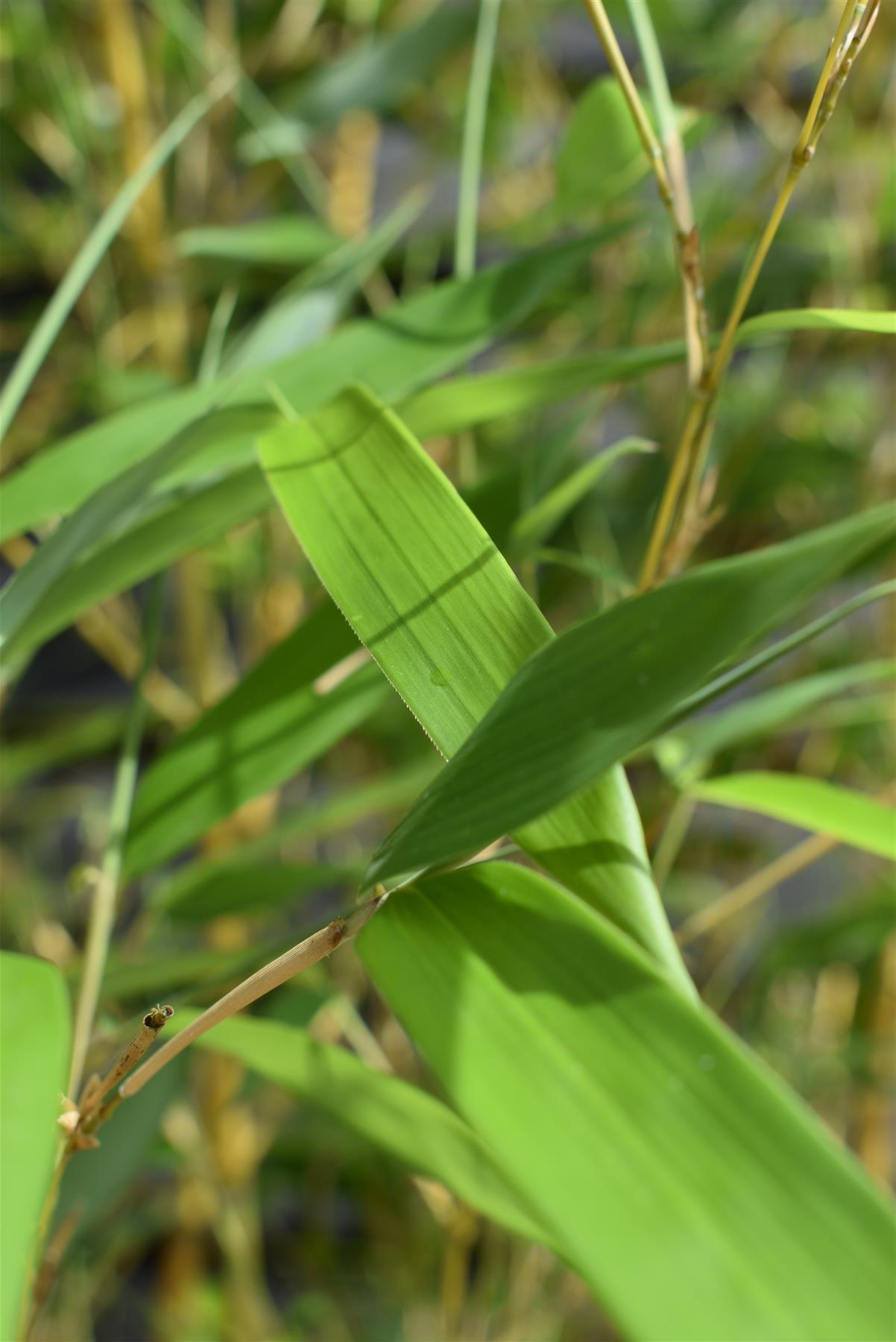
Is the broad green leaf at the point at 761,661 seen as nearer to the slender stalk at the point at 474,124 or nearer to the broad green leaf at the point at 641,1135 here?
the broad green leaf at the point at 641,1135

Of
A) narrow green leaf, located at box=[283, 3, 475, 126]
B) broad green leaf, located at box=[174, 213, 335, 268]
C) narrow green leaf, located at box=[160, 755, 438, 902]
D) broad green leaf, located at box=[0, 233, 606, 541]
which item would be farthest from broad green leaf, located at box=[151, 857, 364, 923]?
narrow green leaf, located at box=[283, 3, 475, 126]

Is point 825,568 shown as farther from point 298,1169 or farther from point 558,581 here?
point 298,1169

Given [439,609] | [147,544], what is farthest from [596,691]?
[147,544]

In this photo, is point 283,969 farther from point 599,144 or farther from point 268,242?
point 268,242

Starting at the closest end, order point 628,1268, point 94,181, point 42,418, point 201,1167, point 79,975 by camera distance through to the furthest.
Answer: point 628,1268
point 79,975
point 201,1167
point 94,181
point 42,418

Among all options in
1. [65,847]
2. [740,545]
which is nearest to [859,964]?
[740,545]

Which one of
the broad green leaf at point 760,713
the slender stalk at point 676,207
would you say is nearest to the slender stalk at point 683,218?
the slender stalk at point 676,207

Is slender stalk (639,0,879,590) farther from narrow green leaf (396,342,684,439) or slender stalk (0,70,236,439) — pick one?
slender stalk (0,70,236,439)
